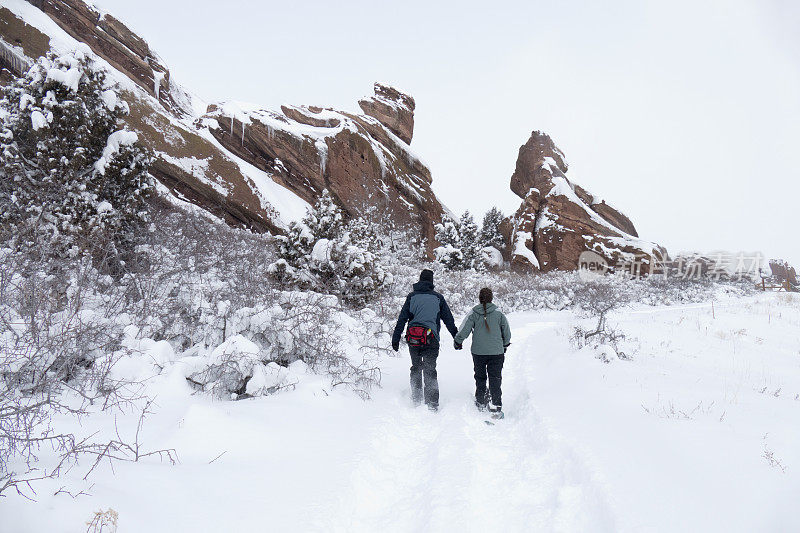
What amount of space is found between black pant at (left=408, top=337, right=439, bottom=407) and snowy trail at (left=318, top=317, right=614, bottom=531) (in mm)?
224

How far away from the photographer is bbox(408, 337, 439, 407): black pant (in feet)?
16.9

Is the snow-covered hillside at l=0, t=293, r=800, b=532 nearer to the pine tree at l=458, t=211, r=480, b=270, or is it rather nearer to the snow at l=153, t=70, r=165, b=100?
the pine tree at l=458, t=211, r=480, b=270

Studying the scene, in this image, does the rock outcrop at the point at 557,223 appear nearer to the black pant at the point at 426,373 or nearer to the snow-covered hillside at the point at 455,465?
the snow-covered hillside at the point at 455,465

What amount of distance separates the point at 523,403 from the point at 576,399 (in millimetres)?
719

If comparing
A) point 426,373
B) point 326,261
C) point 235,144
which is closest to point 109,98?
point 326,261

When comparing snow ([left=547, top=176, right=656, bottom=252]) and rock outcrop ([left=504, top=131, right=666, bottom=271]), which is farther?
snow ([left=547, top=176, right=656, bottom=252])

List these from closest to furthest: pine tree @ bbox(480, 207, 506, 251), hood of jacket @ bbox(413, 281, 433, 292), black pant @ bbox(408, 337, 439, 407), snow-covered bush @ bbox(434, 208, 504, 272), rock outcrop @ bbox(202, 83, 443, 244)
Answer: black pant @ bbox(408, 337, 439, 407) < hood of jacket @ bbox(413, 281, 433, 292) < rock outcrop @ bbox(202, 83, 443, 244) < snow-covered bush @ bbox(434, 208, 504, 272) < pine tree @ bbox(480, 207, 506, 251)

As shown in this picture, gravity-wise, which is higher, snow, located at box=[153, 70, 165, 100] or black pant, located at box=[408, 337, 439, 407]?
snow, located at box=[153, 70, 165, 100]

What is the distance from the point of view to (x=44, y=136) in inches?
369

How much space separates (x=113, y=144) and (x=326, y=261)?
661 centimetres

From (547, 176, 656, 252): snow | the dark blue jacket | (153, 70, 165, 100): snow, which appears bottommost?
the dark blue jacket

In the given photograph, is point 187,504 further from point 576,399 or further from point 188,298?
point 576,399

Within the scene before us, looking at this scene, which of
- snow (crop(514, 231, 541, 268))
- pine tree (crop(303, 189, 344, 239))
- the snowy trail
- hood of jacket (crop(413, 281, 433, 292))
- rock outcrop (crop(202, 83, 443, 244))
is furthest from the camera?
snow (crop(514, 231, 541, 268))

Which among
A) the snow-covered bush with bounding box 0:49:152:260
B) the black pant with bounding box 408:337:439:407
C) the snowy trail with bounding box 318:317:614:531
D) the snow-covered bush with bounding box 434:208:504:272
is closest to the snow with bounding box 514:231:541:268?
the snow-covered bush with bounding box 434:208:504:272
